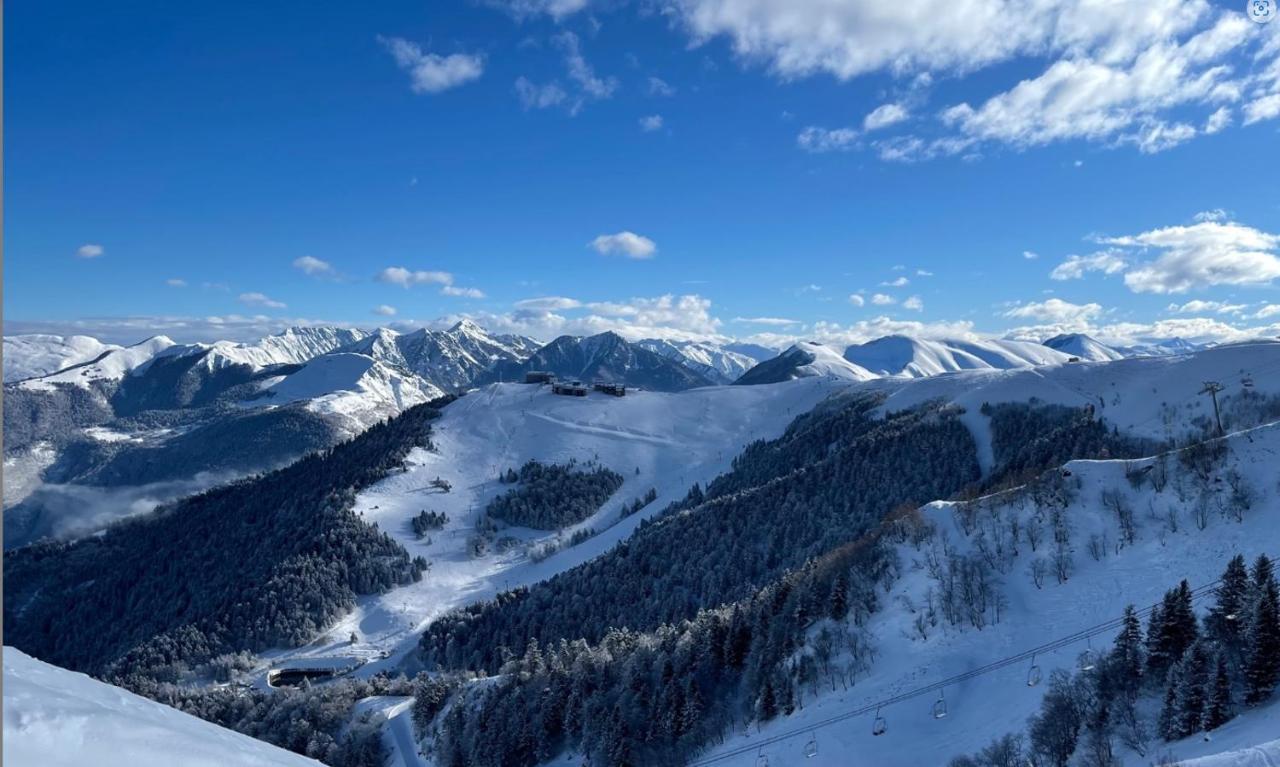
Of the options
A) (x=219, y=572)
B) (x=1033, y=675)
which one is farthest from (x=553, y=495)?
(x=1033, y=675)

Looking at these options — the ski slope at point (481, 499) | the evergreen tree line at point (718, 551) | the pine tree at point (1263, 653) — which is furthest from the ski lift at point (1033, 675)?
the ski slope at point (481, 499)

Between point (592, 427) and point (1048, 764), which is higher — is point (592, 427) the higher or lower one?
the higher one

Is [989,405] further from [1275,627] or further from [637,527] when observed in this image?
[1275,627]

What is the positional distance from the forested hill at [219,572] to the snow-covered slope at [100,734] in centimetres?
10907

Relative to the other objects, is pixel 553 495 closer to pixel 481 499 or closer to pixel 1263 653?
pixel 481 499

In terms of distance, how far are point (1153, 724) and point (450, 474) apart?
153 metres

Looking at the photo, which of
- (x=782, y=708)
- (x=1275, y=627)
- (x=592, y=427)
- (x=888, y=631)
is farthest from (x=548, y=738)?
(x=592, y=427)

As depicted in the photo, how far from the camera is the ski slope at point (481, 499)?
361ft

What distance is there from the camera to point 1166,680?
31.0m

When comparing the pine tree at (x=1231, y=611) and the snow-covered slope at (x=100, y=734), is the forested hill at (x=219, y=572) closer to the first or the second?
the snow-covered slope at (x=100, y=734)

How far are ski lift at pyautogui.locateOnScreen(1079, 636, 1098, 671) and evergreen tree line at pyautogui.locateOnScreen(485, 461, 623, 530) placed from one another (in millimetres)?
117642

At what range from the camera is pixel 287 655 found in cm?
10100

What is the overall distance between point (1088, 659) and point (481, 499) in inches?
5263

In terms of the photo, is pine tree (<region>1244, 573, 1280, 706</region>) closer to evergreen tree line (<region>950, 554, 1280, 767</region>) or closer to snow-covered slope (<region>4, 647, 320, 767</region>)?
evergreen tree line (<region>950, 554, 1280, 767</region>)
